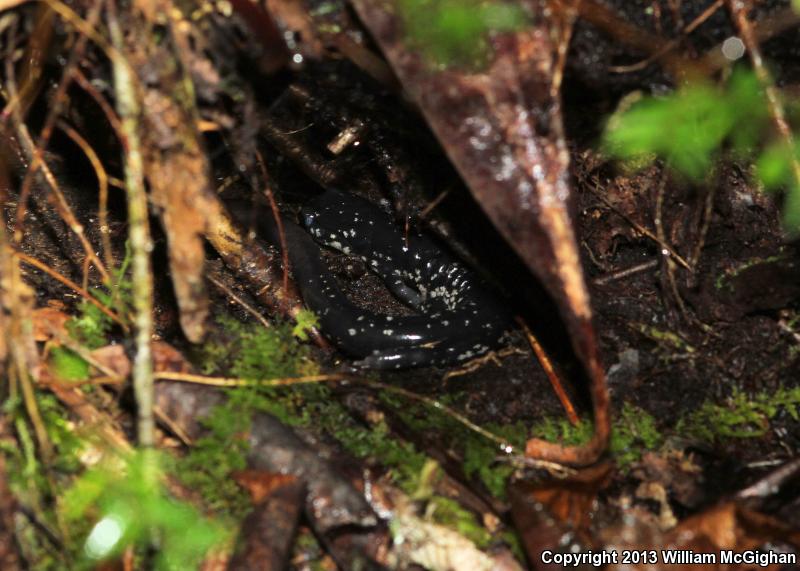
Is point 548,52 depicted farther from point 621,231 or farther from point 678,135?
point 621,231

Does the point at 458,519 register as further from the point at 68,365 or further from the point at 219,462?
the point at 68,365

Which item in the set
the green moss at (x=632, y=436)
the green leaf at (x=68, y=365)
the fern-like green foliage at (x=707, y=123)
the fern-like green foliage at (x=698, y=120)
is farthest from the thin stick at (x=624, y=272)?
the green leaf at (x=68, y=365)

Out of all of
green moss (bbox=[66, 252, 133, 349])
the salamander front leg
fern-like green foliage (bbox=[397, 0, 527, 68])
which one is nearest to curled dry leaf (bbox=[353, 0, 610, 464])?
fern-like green foliage (bbox=[397, 0, 527, 68])

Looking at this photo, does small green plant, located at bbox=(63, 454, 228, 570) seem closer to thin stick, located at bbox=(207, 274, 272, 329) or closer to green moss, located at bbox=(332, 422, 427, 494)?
green moss, located at bbox=(332, 422, 427, 494)

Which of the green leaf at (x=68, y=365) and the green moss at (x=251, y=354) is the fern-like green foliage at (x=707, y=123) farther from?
the green leaf at (x=68, y=365)

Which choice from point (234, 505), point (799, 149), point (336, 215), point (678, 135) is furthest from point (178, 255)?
point (336, 215)

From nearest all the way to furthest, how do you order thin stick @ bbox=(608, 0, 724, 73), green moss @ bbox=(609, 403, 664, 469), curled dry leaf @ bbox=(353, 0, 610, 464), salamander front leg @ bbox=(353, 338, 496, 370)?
curled dry leaf @ bbox=(353, 0, 610, 464)
thin stick @ bbox=(608, 0, 724, 73)
green moss @ bbox=(609, 403, 664, 469)
salamander front leg @ bbox=(353, 338, 496, 370)
